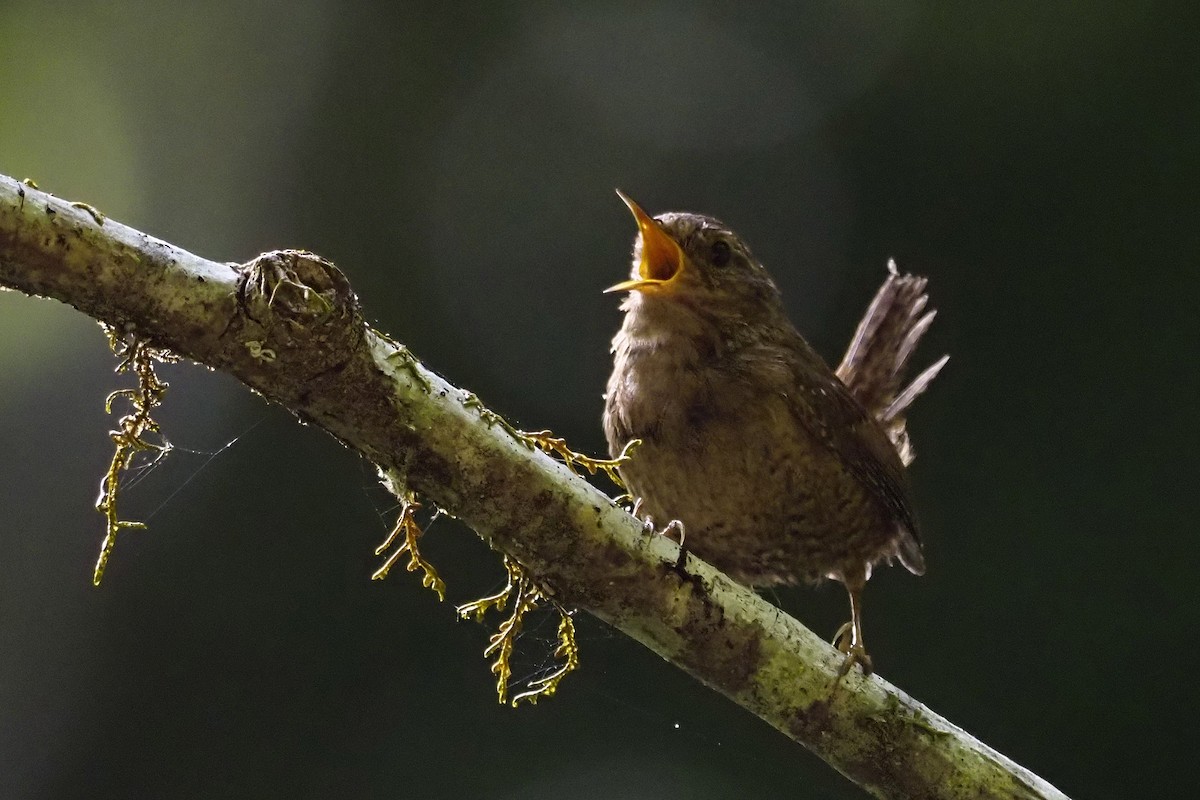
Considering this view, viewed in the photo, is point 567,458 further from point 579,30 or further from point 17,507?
point 579,30

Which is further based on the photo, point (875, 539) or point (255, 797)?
point (255, 797)

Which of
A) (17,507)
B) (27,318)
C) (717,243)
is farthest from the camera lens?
(27,318)

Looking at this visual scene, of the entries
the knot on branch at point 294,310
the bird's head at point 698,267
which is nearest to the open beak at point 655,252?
the bird's head at point 698,267

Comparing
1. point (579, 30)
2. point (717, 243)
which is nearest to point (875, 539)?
point (717, 243)

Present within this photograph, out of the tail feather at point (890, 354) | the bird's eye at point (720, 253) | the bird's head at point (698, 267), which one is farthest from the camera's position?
the tail feather at point (890, 354)

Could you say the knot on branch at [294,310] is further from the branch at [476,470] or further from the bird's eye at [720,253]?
the bird's eye at [720,253]
